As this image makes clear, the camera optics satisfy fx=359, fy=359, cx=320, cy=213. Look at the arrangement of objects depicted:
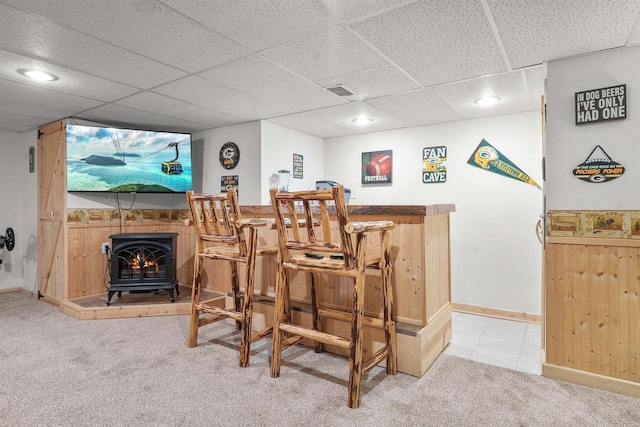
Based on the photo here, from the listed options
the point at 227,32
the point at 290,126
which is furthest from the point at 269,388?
the point at 290,126

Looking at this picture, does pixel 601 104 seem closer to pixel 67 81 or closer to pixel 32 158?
pixel 67 81

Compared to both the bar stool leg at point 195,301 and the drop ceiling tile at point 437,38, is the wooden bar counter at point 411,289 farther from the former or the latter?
the drop ceiling tile at point 437,38

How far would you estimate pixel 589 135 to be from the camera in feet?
8.31

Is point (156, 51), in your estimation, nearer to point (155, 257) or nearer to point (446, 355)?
point (155, 257)

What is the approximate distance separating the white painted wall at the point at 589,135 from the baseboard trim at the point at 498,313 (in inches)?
79.0

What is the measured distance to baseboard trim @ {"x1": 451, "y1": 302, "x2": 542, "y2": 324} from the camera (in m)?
4.09

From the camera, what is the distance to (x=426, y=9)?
2043 mm

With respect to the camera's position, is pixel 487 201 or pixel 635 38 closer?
pixel 635 38

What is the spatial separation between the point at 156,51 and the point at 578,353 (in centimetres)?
370

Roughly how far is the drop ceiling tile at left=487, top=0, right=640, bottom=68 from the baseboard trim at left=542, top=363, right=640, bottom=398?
88.6 inches

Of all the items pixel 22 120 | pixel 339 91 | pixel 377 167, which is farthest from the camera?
pixel 377 167

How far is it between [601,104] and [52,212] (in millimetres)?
5864

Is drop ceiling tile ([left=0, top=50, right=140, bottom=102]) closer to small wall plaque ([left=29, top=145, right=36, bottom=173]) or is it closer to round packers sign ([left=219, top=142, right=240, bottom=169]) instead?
round packers sign ([left=219, top=142, right=240, bottom=169])

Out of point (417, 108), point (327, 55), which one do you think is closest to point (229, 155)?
point (417, 108)
